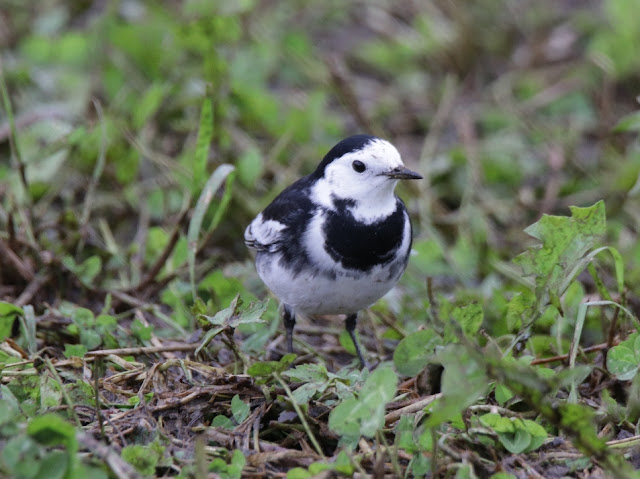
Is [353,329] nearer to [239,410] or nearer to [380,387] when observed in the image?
[239,410]

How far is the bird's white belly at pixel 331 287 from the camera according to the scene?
3.39m

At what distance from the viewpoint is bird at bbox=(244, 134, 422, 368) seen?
3393mm

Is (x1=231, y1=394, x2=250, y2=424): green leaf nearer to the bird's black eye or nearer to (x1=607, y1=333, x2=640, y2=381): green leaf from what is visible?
the bird's black eye

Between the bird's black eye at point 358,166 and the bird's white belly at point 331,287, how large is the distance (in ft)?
1.29

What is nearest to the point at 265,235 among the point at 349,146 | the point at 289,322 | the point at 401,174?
the point at 289,322

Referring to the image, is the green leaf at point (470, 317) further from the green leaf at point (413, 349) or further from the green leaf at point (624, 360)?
the green leaf at point (624, 360)

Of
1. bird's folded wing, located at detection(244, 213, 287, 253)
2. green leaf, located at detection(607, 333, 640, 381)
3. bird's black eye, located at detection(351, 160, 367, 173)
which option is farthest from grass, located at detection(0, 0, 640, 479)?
bird's black eye, located at detection(351, 160, 367, 173)

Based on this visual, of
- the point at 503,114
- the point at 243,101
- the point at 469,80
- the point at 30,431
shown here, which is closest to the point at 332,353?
the point at 30,431

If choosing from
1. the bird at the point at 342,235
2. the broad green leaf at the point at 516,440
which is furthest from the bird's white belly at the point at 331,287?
the broad green leaf at the point at 516,440

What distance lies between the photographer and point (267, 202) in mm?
5027

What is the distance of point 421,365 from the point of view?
3.39 m

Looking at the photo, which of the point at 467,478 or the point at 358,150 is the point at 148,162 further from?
the point at 467,478

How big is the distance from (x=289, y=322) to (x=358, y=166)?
730 mm

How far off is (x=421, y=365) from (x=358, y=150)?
0.87m
